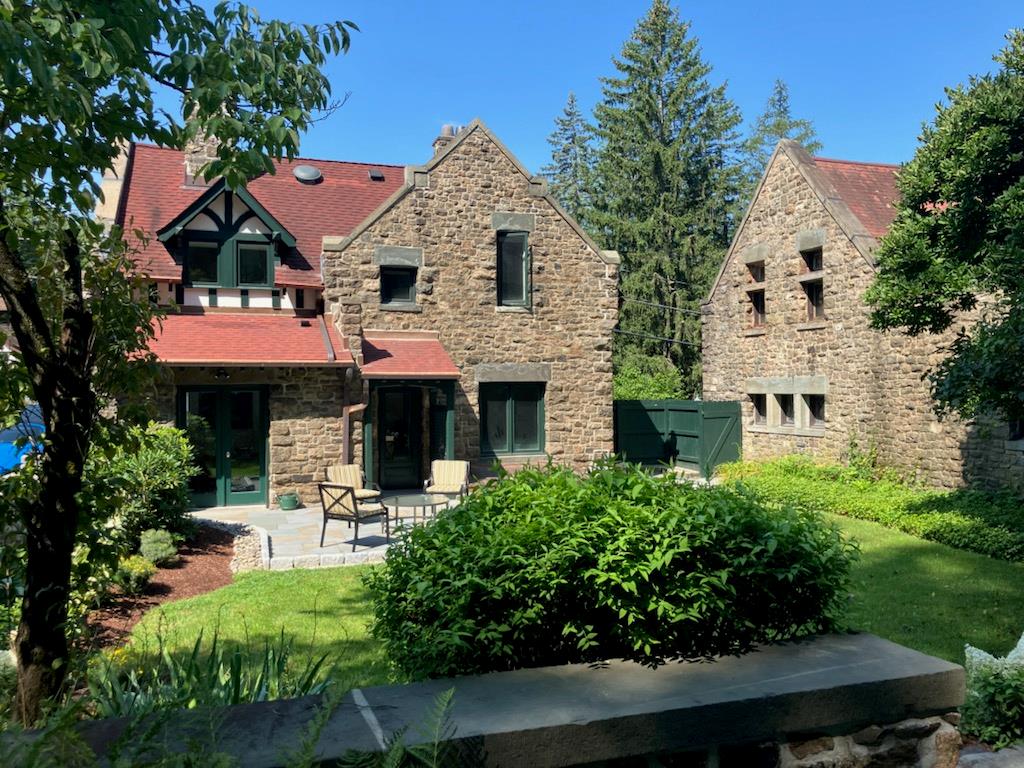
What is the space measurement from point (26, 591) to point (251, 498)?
1275 cm

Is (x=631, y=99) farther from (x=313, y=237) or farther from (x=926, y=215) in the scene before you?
(x=926, y=215)

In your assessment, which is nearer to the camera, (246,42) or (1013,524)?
(246,42)

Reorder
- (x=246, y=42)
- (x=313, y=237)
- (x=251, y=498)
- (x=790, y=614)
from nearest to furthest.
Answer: (x=790, y=614) < (x=246, y=42) < (x=251, y=498) < (x=313, y=237)

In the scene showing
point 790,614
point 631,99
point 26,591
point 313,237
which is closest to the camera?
point 26,591

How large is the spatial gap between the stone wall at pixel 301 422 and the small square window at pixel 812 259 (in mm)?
11257

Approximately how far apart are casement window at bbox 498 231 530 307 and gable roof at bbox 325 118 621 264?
1.20m

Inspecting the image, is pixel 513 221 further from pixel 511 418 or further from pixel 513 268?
pixel 511 418

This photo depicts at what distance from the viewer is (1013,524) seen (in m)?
11.8

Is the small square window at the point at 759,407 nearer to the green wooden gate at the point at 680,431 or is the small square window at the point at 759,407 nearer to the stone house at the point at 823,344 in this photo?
the stone house at the point at 823,344

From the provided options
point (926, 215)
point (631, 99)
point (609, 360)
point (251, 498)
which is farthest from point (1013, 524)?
point (631, 99)

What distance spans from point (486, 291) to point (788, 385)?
26.2ft

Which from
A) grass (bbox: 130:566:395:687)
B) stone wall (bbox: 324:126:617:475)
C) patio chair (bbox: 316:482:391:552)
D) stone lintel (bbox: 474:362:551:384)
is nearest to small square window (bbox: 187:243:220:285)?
stone wall (bbox: 324:126:617:475)

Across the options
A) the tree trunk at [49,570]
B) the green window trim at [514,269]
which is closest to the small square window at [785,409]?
the green window trim at [514,269]

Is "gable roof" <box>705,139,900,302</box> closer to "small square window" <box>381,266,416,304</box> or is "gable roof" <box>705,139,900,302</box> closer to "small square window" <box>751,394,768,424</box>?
"small square window" <box>751,394,768,424</box>
